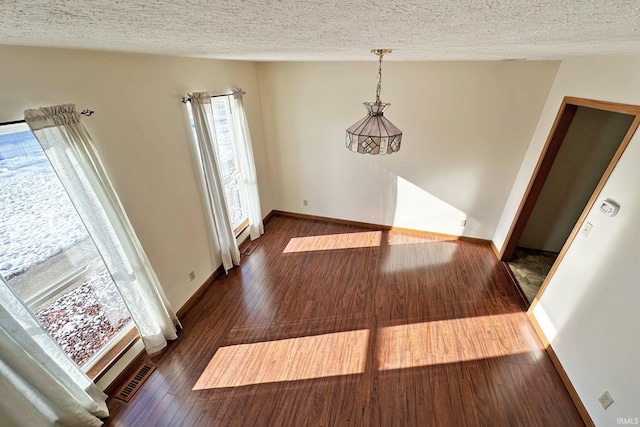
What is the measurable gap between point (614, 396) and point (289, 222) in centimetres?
386

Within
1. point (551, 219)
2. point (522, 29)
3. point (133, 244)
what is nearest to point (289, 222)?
point (133, 244)

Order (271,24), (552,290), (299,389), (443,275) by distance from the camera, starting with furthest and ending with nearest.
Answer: (443,275)
(552,290)
(299,389)
(271,24)

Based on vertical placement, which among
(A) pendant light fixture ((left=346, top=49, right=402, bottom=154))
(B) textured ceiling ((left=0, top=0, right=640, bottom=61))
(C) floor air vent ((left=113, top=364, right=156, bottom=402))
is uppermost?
(B) textured ceiling ((left=0, top=0, right=640, bottom=61))

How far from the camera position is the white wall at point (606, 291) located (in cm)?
168

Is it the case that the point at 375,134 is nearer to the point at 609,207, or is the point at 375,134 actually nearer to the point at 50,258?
the point at 609,207

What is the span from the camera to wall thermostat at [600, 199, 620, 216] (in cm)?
187

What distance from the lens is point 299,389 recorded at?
210cm

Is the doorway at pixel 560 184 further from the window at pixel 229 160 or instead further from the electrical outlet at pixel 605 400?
the window at pixel 229 160

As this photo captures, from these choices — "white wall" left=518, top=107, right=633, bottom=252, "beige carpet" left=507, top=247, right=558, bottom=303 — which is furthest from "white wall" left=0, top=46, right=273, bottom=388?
"white wall" left=518, top=107, right=633, bottom=252

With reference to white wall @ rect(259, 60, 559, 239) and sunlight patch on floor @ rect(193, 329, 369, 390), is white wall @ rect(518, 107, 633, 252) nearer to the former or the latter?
white wall @ rect(259, 60, 559, 239)

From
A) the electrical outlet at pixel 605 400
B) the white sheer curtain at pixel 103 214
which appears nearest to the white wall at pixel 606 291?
the electrical outlet at pixel 605 400

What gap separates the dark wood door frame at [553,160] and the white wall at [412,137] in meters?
0.43

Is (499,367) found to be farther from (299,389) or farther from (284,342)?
(284,342)

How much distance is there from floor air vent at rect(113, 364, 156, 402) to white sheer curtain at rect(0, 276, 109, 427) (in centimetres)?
30
